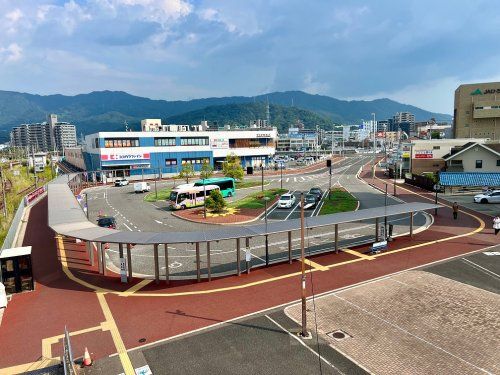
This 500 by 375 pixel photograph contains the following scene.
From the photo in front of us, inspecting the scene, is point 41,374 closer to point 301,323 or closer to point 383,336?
point 301,323

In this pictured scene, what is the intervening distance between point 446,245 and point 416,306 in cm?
1285

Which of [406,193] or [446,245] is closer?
[446,245]

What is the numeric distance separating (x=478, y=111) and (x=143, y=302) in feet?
387

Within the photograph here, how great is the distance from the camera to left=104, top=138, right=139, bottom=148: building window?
3506 inches

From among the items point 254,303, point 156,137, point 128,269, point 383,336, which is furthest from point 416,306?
point 156,137

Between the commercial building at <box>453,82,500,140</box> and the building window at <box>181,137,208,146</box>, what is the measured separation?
7908cm

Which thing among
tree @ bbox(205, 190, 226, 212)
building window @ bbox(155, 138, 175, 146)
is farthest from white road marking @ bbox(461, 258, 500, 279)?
building window @ bbox(155, 138, 175, 146)

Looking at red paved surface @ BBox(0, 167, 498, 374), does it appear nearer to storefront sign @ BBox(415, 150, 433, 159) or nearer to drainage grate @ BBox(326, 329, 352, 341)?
drainage grate @ BBox(326, 329, 352, 341)

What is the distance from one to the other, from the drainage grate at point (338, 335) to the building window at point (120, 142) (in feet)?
278

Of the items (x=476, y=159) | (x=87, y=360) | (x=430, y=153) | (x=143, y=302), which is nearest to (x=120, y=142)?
(x=430, y=153)

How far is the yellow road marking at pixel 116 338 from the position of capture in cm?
1338

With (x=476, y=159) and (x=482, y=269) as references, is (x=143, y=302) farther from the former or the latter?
(x=476, y=159)

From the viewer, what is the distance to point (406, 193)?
57.9m

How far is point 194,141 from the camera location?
103438 mm
